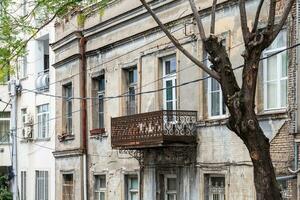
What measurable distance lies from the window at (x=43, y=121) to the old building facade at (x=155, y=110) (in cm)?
209

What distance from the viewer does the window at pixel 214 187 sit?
18.5m

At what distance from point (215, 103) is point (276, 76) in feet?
8.42

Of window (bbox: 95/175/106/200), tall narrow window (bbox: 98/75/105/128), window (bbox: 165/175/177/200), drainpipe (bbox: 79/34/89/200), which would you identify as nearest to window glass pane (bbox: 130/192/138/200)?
window (bbox: 95/175/106/200)

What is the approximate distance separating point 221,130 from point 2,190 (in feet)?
67.5

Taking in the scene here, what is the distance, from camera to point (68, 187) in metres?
28.1

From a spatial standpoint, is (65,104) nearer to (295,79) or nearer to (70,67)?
(70,67)

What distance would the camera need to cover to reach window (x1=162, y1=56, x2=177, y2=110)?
20.8 metres

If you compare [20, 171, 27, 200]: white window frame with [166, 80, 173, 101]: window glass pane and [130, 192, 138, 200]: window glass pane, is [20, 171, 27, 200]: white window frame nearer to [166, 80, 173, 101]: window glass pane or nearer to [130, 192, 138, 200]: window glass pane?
[130, 192, 138, 200]: window glass pane

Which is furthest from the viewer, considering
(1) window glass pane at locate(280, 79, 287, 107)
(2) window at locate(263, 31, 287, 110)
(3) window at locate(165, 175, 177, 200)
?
(3) window at locate(165, 175, 177, 200)

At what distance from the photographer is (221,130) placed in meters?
18.4

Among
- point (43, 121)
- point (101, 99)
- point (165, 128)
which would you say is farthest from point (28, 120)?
point (165, 128)

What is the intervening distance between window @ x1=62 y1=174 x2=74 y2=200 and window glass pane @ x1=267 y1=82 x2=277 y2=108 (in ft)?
40.6

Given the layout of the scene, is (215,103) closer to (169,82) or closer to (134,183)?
(169,82)

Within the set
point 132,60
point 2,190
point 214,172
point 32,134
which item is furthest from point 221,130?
point 2,190
